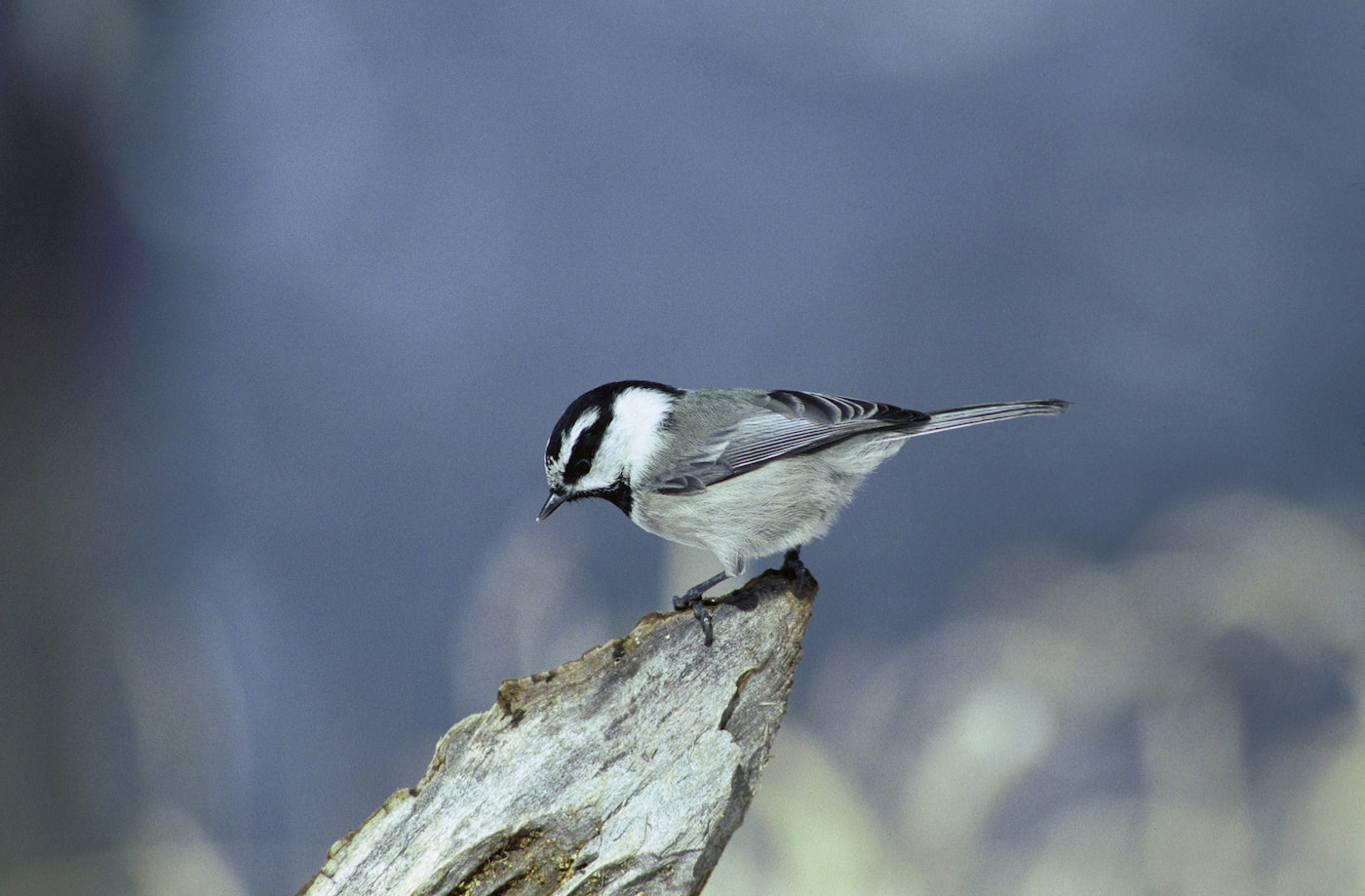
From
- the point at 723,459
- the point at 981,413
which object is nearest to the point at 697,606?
the point at 723,459

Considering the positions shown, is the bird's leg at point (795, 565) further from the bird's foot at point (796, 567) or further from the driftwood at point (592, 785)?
the driftwood at point (592, 785)

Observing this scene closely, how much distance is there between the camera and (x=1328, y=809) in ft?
8.54

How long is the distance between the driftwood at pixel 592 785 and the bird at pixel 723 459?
21 cm

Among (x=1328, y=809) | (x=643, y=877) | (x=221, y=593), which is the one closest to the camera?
(x=643, y=877)

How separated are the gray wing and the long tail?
24 mm

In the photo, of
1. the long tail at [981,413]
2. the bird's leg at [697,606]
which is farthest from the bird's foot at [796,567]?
the long tail at [981,413]

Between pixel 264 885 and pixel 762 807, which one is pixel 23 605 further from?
pixel 762 807

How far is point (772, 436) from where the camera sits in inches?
81.3

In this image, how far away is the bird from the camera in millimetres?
1983

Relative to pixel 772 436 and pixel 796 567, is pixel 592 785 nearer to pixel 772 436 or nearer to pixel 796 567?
pixel 796 567

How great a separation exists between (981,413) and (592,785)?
111 centimetres

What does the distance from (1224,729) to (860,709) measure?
1.05 meters

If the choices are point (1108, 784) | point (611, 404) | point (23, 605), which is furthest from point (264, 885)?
point (1108, 784)

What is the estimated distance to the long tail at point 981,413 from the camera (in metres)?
1.98
